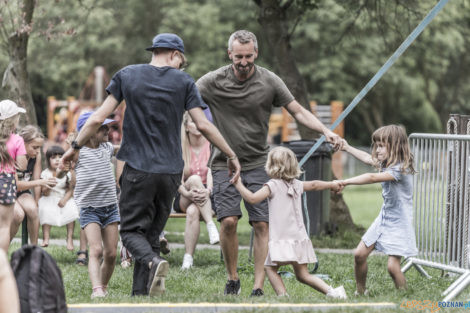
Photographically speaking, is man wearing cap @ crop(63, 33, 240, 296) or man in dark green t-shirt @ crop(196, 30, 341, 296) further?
man in dark green t-shirt @ crop(196, 30, 341, 296)

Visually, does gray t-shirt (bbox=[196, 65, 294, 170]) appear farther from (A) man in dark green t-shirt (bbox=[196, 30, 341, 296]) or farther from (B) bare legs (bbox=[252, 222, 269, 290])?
(B) bare legs (bbox=[252, 222, 269, 290])

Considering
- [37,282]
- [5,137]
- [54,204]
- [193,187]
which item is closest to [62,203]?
[54,204]

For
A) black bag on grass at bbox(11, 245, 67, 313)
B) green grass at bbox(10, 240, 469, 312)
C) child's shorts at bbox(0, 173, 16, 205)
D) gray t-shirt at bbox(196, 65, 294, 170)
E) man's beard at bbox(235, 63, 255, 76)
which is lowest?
green grass at bbox(10, 240, 469, 312)

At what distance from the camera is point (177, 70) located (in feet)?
18.7

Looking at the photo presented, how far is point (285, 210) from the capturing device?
5973 mm

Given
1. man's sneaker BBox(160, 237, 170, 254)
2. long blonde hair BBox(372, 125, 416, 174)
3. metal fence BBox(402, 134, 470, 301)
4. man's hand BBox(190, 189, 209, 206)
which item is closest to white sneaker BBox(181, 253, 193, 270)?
man's hand BBox(190, 189, 209, 206)

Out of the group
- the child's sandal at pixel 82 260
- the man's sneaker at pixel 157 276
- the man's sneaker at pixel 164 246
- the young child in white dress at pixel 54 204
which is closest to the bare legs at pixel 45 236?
the young child in white dress at pixel 54 204

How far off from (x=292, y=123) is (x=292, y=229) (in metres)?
29.3

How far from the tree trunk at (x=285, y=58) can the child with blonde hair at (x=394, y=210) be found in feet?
18.6

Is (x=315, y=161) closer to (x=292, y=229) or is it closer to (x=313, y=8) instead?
(x=313, y=8)

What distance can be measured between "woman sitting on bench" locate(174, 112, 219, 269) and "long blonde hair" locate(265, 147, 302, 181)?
8.36ft

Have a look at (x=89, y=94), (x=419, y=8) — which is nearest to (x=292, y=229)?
(x=419, y=8)

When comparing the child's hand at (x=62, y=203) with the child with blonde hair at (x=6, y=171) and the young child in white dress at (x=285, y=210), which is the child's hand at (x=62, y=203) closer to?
the child with blonde hair at (x=6, y=171)

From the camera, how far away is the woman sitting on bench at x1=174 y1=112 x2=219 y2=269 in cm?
859
